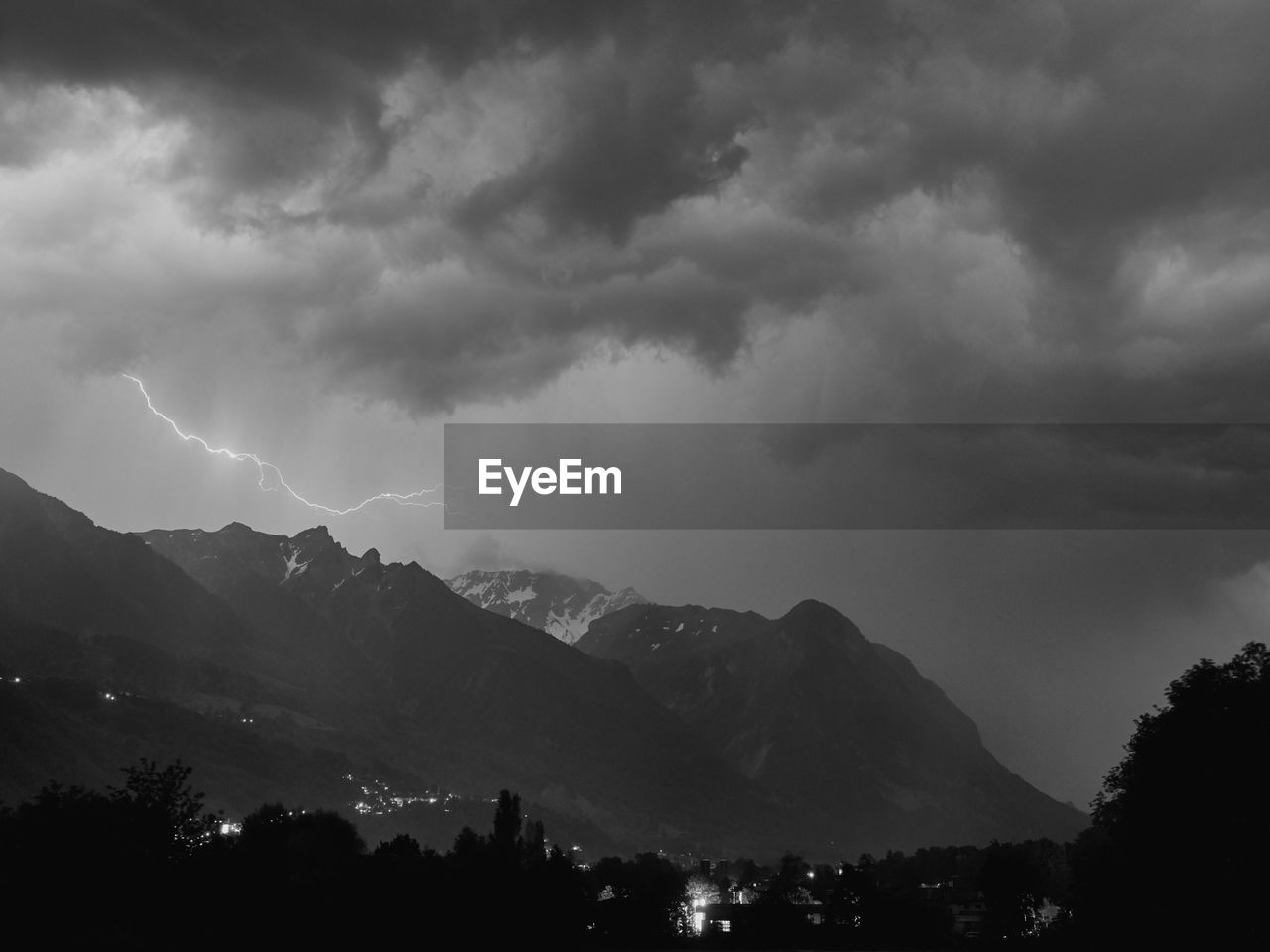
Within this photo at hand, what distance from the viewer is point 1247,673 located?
→ 436 ft

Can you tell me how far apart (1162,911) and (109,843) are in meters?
92.4

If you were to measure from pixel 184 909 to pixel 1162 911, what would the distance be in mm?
87872

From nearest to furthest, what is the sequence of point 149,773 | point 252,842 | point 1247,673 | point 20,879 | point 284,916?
1. point 20,879
2. point 149,773
3. point 1247,673
4. point 284,916
5. point 252,842

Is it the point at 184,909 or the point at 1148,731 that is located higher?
the point at 1148,731

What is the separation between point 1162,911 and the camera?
4528 inches

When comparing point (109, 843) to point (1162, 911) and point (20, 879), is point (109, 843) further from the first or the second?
point (1162, 911)

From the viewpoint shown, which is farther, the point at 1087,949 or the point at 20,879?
the point at 1087,949

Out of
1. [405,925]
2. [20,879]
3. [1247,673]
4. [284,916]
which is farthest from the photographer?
[405,925]

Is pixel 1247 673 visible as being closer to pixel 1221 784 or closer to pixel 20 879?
pixel 1221 784

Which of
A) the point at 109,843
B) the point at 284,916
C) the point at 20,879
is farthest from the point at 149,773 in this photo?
the point at 284,916

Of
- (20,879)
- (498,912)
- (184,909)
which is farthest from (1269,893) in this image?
(498,912)

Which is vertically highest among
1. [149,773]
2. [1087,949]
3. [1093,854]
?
[149,773]

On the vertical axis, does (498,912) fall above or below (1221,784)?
below

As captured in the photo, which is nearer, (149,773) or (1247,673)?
(149,773)
